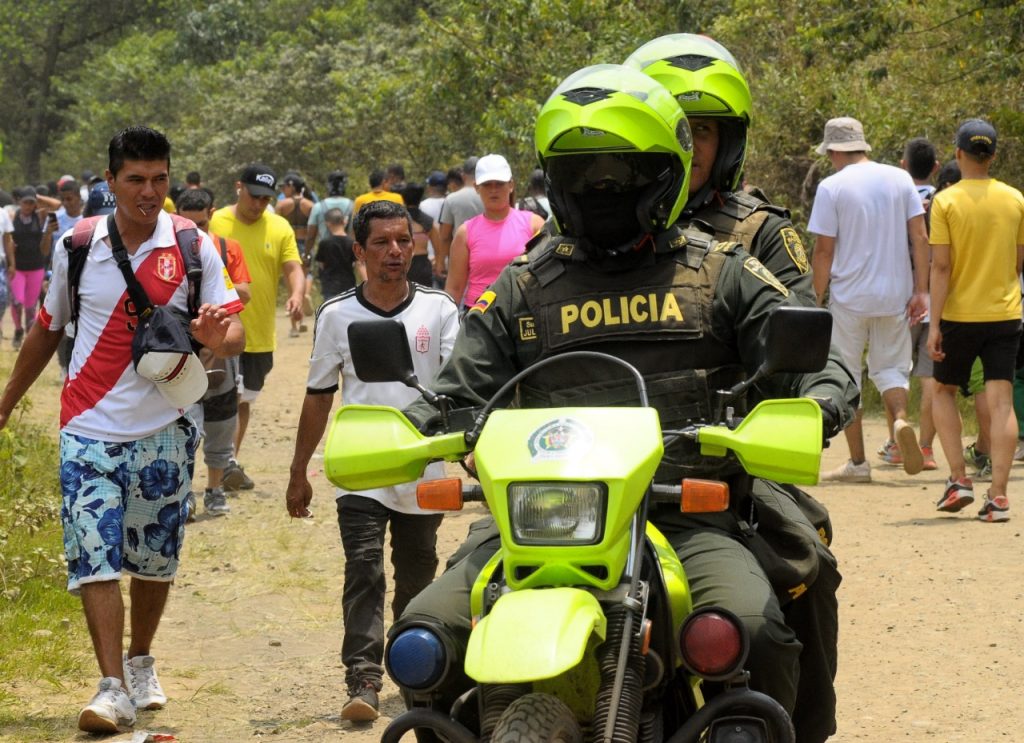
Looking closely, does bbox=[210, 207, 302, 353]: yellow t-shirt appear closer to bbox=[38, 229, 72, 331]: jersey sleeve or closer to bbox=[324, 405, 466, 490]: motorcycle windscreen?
bbox=[38, 229, 72, 331]: jersey sleeve

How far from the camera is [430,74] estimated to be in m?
23.0

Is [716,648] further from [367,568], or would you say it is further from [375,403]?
[375,403]

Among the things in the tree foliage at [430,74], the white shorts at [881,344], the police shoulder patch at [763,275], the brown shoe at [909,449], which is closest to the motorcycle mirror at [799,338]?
the police shoulder patch at [763,275]

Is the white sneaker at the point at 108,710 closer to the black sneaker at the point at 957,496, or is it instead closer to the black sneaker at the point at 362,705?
the black sneaker at the point at 362,705

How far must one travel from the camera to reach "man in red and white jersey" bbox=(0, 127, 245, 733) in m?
5.86

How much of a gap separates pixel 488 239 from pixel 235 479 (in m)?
2.42

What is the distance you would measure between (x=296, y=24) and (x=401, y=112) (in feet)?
48.7

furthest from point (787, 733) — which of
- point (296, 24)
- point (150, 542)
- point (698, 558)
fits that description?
point (296, 24)

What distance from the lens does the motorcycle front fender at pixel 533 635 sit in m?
2.92

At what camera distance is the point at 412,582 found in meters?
6.34

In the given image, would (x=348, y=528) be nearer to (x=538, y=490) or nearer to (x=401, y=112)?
(x=538, y=490)

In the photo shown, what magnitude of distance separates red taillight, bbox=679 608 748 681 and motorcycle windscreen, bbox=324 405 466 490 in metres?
0.67

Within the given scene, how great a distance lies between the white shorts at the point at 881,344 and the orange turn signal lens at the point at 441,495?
681cm

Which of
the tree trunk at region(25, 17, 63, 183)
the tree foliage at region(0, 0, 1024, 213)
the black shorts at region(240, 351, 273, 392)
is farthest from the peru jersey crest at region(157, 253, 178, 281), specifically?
the tree trunk at region(25, 17, 63, 183)
